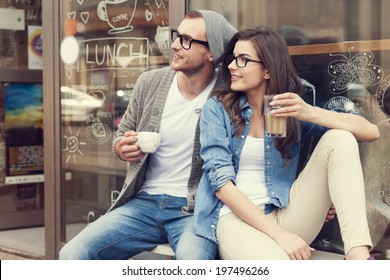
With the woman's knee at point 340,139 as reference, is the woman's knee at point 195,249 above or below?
below

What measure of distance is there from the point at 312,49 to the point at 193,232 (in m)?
1.10

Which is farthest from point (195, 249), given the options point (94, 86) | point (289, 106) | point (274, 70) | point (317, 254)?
point (94, 86)

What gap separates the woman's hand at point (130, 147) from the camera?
2.68m

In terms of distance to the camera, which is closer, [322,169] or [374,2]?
[322,169]

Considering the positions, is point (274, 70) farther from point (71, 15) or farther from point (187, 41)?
point (71, 15)

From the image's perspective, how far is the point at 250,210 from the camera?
95.2 inches

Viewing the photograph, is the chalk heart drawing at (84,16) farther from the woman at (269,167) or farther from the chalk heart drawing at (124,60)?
the woman at (269,167)

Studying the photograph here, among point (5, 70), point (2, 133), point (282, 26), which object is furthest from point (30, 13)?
point (282, 26)

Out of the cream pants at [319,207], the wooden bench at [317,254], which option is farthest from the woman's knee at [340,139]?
the wooden bench at [317,254]

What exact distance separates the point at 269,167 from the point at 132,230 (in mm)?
640

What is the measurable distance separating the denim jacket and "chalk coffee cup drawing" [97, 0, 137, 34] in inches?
56.6

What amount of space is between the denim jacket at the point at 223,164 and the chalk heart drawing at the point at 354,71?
508 millimetres

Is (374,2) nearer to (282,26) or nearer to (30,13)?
(282,26)

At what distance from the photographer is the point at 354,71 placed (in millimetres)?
2984
